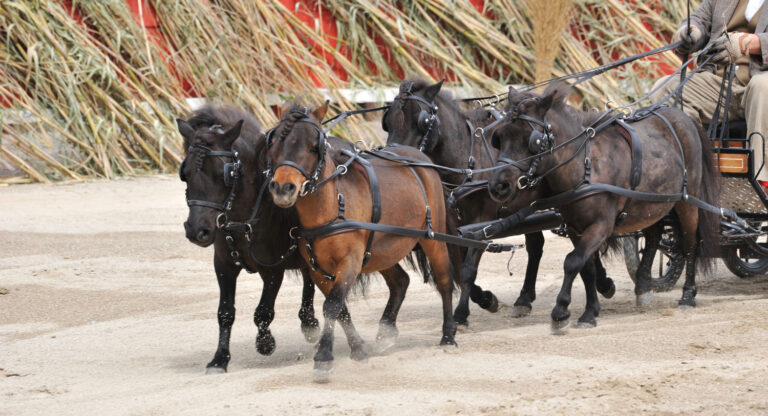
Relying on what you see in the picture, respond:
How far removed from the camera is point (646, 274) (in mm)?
6395

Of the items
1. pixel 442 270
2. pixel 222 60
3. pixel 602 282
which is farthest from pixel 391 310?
pixel 222 60

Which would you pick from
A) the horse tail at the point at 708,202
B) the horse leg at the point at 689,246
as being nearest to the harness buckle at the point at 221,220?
the horse leg at the point at 689,246

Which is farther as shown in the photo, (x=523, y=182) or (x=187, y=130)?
(x=523, y=182)

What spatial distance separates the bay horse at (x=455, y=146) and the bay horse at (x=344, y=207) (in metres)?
0.47

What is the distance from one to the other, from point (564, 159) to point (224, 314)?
205cm

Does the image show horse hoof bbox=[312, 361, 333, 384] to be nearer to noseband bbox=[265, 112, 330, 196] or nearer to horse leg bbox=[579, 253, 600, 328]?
noseband bbox=[265, 112, 330, 196]

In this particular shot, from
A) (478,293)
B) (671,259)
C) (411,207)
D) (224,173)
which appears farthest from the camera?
(671,259)

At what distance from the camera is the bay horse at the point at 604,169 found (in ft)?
17.7

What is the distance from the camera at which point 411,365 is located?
4770mm

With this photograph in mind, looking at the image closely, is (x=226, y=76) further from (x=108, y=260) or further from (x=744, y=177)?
(x=744, y=177)

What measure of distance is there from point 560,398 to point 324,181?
1.43 m

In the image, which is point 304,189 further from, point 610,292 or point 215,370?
point 610,292

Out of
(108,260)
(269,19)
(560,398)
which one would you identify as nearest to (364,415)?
(560,398)

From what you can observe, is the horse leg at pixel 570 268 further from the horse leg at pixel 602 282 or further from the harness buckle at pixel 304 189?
the harness buckle at pixel 304 189
